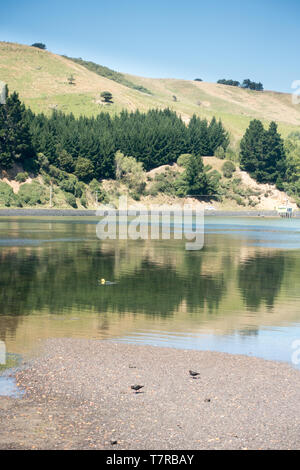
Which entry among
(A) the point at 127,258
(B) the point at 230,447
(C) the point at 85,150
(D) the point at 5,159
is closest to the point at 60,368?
(B) the point at 230,447

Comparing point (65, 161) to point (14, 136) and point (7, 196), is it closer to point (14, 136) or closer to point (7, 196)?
point (14, 136)

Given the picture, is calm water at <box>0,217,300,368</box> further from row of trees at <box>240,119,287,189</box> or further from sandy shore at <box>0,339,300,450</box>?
row of trees at <box>240,119,287,189</box>

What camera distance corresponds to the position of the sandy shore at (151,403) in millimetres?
9664

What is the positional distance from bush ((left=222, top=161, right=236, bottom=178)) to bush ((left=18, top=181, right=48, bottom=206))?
61.9m

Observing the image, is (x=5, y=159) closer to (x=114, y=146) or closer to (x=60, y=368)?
(x=114, y=146)

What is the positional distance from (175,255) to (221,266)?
692 cm

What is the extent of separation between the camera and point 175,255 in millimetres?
44312

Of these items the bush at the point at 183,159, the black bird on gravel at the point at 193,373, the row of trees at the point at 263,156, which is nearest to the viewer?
the black bird on gravel at the point at 193,373

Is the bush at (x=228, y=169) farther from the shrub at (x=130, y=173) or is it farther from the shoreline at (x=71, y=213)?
the shrub at (x=130, y=173)

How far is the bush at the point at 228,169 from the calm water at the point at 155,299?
417 ft

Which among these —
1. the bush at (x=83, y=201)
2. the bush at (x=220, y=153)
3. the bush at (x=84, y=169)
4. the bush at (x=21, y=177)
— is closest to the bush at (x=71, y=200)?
the bush at (x=83, y=201)

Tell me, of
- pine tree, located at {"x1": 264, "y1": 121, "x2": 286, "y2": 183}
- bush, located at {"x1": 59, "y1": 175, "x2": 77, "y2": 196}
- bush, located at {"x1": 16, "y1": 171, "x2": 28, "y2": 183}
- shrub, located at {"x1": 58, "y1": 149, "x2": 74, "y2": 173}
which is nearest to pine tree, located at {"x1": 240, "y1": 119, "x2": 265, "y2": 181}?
pine tree, located at {"x1": 264, "y1": 121, "x2": 286, "y2": 183}

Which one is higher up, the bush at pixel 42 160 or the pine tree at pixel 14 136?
the pine tree at pixel 14 136

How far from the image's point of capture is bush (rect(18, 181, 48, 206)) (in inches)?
4852
